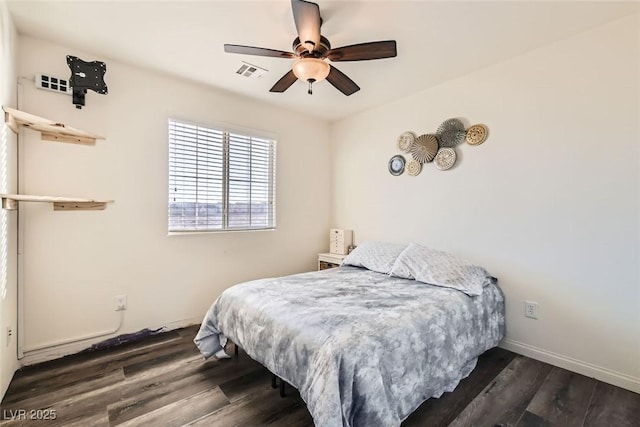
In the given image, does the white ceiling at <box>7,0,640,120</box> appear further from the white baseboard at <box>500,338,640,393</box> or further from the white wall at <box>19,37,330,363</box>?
the white baseboard at <box>500,338,640,393</box>

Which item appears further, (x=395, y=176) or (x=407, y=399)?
(x=395, y=176)

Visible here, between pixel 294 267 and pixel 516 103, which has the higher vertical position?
pixel 516 103

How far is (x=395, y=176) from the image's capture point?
11.1ft

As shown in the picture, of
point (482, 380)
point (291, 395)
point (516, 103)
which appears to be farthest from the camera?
point (516, 103)

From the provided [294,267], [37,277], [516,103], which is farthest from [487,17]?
[37,277]

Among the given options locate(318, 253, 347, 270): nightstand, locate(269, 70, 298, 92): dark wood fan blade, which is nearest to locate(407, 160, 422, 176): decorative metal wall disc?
locate(318, 253, 347, 270): nightstand

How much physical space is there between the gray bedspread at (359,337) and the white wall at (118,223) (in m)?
0.91

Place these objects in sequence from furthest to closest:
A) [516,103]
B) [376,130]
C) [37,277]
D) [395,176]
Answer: [376,130], [395,176], [516,103], [37,277]

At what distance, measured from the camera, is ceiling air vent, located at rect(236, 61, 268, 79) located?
259cm

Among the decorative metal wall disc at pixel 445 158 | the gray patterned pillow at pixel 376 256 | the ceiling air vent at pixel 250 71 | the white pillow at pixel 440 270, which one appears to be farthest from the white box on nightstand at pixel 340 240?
the ceiling air vent at pixel 250 71

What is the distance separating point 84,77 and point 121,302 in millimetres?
1918

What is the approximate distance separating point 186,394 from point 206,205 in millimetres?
1798

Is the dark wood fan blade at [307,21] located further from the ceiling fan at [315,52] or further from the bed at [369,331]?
the bed at [369,331]

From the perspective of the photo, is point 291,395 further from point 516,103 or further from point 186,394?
point 516,103
